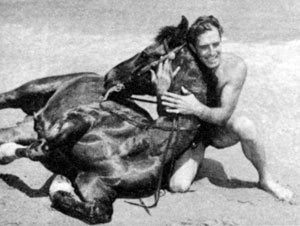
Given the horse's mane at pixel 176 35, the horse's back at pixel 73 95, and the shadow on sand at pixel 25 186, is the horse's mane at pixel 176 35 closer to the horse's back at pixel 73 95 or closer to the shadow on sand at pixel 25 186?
the horse's back at pixel 73 95

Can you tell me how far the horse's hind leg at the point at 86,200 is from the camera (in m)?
3.83

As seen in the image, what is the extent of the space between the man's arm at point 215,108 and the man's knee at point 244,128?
0.41 ft

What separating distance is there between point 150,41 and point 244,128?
292 cm

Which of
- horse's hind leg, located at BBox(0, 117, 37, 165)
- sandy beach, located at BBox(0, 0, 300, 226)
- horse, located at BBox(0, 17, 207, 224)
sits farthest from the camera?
horse's hind leg, located at BBox(0, 117, 37, 165)

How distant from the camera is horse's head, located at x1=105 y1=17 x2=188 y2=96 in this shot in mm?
4188

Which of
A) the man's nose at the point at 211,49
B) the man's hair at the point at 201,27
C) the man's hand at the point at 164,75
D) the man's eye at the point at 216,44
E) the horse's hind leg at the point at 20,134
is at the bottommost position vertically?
the horse's hind leg at the point at 20,134

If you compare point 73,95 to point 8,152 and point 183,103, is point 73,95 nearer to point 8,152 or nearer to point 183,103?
point 8,152

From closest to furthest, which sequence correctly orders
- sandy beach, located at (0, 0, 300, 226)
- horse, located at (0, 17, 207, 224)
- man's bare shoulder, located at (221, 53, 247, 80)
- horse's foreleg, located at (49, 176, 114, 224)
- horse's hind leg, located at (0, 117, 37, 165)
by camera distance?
horse's foreleg, located at (49, 176, 114, 224) < horse, located at (0, 17, 207, 224) < sandy beach, located at (0, 0, 300, 226) < man's bare shoulder, located at (221, 53, 247, 80) < horse's hind leg, located at (0, 117, 37, 165)

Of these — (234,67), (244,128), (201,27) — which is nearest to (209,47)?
(201,27)

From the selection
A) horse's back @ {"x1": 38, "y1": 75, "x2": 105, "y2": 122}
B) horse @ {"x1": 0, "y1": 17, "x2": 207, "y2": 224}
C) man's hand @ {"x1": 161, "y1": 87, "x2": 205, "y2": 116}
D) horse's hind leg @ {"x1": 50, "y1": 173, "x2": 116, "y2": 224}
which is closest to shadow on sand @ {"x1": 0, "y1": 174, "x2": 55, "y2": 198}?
horse @ {"x1": 0, "y1": 17, "x2": 207, "y2": 224}

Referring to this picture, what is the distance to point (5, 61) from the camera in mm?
Result: 6836

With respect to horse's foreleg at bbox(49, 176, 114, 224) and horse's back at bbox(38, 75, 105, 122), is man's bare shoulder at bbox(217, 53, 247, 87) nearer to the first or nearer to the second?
horse's back at bbox(38, 75, 105, 122)

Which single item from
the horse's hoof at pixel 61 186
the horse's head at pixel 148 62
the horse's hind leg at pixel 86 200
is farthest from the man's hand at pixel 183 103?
the horse's hoof at pixel 61 186

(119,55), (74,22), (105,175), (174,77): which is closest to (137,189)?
(105,175)
